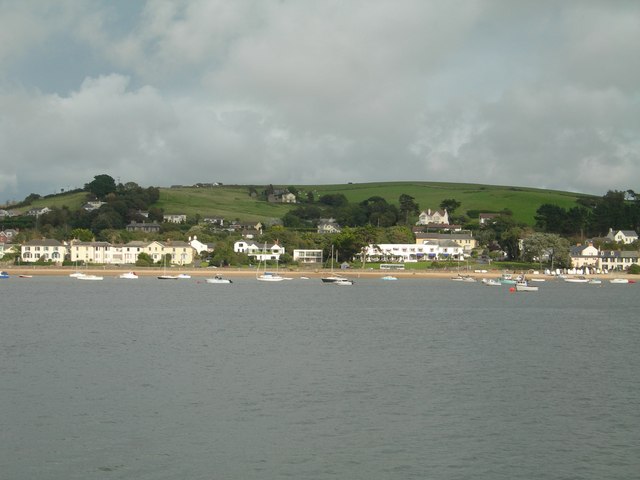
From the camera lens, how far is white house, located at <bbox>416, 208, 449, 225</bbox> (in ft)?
554

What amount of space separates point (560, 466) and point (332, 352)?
16764 mm

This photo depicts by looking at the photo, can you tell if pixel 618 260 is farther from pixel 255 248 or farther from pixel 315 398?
pixel 315 398

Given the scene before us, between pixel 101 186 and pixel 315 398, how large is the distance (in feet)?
523

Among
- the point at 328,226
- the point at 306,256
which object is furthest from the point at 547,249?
the point at 328,226

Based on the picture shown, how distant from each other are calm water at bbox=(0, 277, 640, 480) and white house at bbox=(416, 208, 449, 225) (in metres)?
121

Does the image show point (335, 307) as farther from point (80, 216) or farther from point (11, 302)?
point (80, 216)

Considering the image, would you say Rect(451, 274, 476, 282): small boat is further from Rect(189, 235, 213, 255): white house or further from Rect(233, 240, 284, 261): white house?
Rect(189, 235, 213, 255): white house

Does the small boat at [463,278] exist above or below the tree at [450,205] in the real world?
below

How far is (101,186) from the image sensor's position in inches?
6905

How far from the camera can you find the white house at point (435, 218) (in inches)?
6654

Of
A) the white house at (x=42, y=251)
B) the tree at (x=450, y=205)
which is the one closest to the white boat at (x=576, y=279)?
the tree at (x=450, y=205)

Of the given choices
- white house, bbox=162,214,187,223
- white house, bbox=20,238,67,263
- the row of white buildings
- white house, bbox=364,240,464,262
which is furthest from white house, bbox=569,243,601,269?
white house, bbox=20,238,67,263

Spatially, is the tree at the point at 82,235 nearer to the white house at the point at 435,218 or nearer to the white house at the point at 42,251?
the white house at the point at 42,251

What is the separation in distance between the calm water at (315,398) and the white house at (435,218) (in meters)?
121
